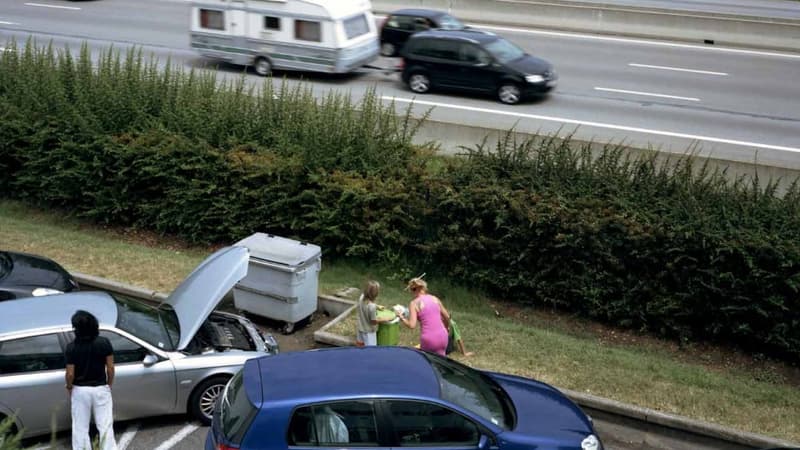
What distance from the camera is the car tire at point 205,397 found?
9.62m

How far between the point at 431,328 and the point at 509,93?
44.9ft

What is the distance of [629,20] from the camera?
98.5ft

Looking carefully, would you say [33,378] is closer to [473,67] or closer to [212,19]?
[473,67]

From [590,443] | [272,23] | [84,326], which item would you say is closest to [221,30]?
[272,23]

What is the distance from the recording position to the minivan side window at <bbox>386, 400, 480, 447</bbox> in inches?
293

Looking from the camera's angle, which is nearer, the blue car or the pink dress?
the blue car

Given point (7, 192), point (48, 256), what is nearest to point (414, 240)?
point (48, 256)

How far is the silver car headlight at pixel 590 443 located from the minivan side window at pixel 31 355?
198 inches

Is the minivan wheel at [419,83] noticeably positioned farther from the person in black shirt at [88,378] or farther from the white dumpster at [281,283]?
the person in black shirt at [88,378]

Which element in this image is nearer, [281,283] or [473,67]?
[281,283]

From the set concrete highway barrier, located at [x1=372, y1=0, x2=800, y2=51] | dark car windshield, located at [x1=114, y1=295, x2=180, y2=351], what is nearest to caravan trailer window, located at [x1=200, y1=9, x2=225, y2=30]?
concrete highway barrier, located at [x1=372, y1=0, x2=800, y2=51]

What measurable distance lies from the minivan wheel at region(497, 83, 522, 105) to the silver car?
13620 mm

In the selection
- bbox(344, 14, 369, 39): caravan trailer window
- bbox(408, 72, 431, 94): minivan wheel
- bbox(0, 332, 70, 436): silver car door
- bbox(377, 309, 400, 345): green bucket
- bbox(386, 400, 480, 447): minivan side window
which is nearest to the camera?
bbox(386, 400, 480, 447): minivan side window

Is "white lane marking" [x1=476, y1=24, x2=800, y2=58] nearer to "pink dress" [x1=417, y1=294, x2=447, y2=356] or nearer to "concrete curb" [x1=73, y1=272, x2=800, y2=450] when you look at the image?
"concrete curb" [x1=73, y1=272, x2=800, y2=450]
